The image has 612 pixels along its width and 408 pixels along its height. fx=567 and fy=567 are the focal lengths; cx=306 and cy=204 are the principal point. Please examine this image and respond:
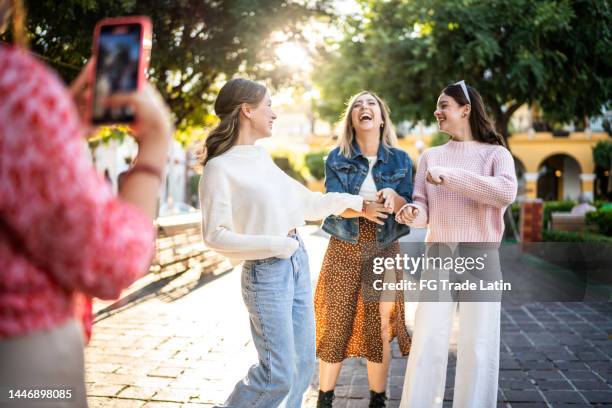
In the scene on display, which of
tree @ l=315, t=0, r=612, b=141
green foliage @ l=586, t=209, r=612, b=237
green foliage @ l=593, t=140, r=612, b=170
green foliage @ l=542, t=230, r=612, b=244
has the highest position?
tree @ l=315, t=0, r=612, b=141

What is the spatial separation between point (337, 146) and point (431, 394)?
167 centimetres

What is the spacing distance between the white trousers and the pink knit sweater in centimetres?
40

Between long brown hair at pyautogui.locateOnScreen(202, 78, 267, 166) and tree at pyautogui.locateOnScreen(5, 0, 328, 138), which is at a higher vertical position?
tree at pyautogui.locateOnScreen(5, 0, 328, 138)

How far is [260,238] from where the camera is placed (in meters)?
2.54

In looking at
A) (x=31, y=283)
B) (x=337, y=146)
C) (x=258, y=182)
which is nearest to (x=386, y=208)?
(x=337, y=146)

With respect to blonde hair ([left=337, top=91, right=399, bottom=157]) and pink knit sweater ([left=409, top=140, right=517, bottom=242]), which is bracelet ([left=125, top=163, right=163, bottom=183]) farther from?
blonde hair ([left=337, top=91, right=399, bottom=157])

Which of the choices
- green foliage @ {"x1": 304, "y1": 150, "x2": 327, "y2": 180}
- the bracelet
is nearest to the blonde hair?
the bracelet

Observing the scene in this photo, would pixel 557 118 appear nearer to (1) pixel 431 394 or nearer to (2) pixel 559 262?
(2) pixel 559 262

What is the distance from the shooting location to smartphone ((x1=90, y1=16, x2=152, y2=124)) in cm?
120

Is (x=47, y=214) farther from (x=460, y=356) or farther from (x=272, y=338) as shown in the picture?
(x=460, y=356)

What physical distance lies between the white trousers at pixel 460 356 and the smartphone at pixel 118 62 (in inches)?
92.9

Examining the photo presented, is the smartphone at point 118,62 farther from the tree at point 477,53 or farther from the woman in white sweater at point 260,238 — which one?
the tree at point 477,53

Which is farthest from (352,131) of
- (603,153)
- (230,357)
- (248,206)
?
(603,153)

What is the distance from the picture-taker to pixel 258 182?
8.88 ft
